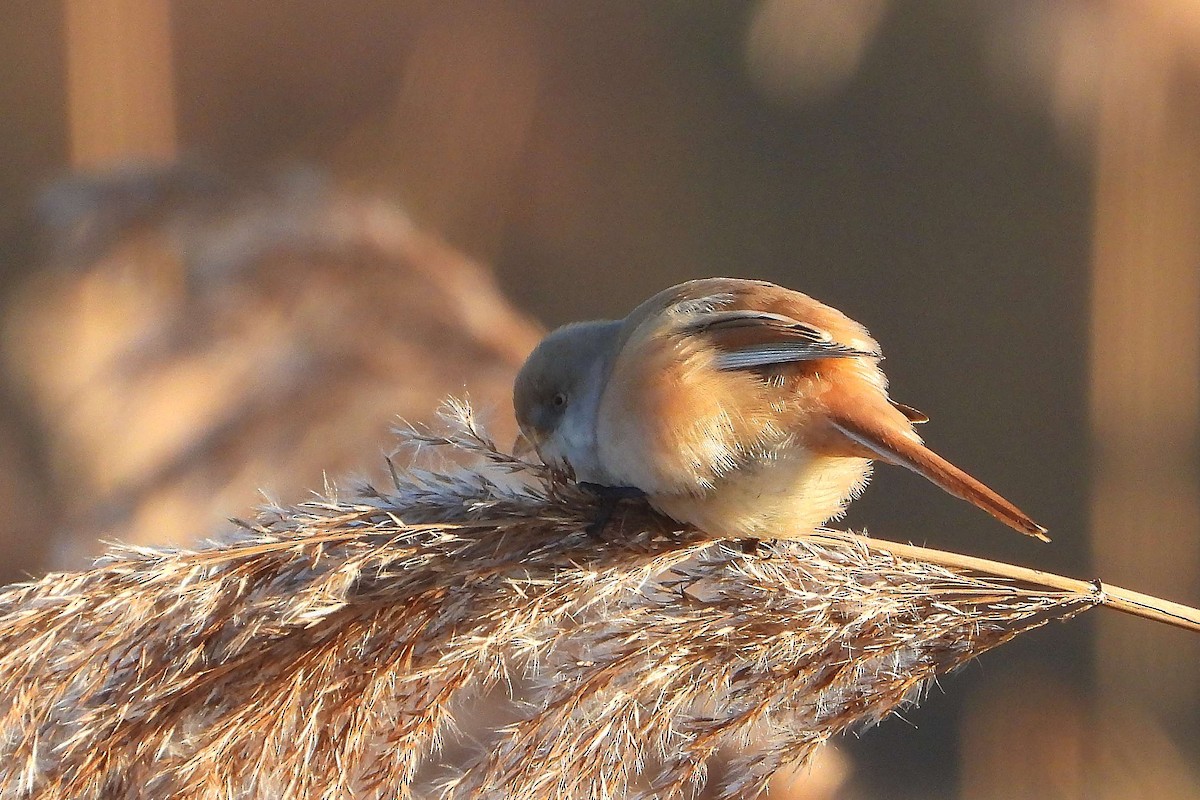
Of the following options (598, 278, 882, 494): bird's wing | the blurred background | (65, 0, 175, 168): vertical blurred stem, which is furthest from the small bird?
(65, 0, 175, 168): vertical blurred stem

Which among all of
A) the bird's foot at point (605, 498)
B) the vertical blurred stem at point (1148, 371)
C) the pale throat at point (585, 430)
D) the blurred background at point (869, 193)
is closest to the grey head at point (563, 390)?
the pale throat at point (585, 430)

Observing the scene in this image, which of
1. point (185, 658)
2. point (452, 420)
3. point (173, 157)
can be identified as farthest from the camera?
point (173, 157)

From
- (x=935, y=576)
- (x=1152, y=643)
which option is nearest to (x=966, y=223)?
(x=1152, y=643)

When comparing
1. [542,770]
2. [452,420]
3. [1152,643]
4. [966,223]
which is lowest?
[1152,643]

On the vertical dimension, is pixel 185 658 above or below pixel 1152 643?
above

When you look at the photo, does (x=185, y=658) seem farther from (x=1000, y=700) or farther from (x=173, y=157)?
(x=1000, y=700)

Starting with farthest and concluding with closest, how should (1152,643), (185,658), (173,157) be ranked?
(1152,643) → (173,157) → (185,658)

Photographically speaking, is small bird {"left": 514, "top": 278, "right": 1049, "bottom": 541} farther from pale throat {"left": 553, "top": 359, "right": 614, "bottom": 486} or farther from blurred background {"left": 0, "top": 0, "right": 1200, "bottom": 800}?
blurred background {"left": 0, "top": 0, "right": 1200, "bottom": 800}

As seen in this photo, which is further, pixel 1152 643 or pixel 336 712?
pixel 1152 643

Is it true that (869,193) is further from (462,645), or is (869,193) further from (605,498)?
(462,645)
